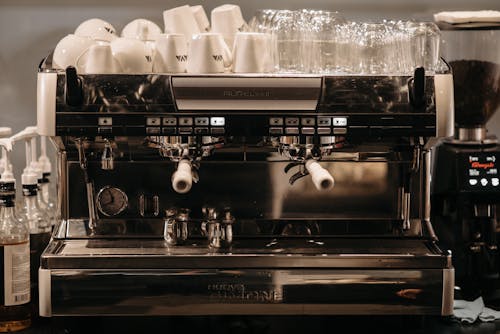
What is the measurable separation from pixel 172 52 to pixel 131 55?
0.25ft

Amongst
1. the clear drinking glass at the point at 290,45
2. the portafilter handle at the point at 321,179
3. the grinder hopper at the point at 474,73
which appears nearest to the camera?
the portafilter handle at the point at 321,179

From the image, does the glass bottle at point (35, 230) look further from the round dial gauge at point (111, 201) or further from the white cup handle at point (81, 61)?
the white cup handle at point (81, 61)

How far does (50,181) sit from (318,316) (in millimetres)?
761

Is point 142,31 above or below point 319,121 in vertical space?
above

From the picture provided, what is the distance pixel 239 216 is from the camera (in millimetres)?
1721

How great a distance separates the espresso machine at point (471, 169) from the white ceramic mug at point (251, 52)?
0.49m

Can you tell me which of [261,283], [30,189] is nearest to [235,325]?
[261,283]

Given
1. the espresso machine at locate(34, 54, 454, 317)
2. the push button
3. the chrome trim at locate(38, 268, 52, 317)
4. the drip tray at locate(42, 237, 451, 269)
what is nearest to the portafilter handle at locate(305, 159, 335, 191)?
the espresso machine at locate(34, 54, 454, 317)

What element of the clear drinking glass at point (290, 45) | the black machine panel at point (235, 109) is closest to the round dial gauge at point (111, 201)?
the black machine panel at point (235, 109)

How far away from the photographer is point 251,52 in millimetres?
1608

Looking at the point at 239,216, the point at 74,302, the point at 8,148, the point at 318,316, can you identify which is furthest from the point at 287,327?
the point at 8,148

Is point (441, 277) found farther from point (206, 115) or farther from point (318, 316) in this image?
point (206, 115)

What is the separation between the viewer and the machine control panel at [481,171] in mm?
1804

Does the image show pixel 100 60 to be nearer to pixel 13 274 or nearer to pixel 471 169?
pixel 13 274
